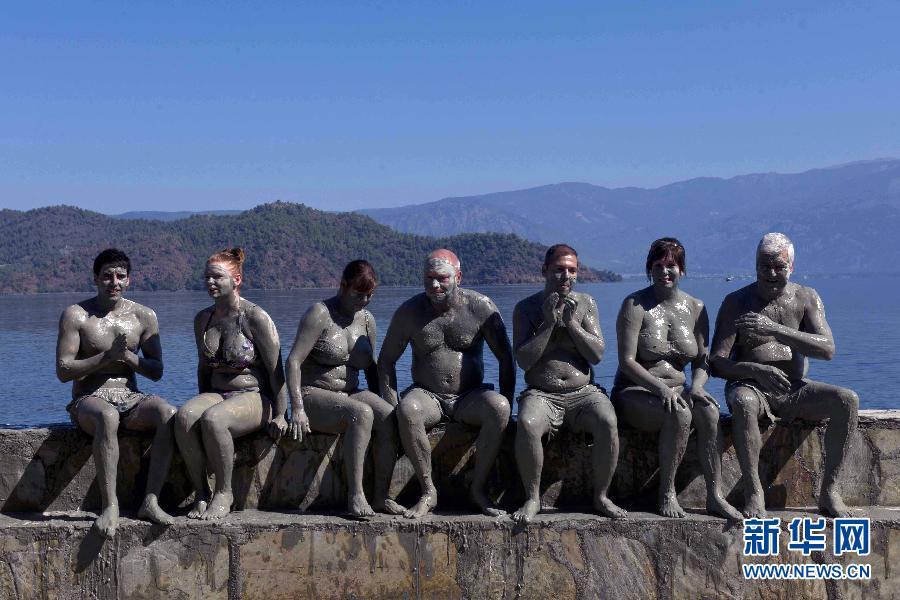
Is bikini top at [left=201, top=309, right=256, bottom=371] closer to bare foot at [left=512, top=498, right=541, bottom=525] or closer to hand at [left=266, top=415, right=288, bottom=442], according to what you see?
hand at [left=266, top=415, right=288, bottom=442]

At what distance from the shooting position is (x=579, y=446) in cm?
727

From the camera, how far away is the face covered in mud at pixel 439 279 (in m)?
7.18

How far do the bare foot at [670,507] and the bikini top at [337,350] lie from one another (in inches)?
92.3

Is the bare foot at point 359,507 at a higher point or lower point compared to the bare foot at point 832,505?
higher

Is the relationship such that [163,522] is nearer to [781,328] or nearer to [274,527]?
[274,527]

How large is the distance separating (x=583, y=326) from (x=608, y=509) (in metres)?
1.29

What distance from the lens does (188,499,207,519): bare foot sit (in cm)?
685

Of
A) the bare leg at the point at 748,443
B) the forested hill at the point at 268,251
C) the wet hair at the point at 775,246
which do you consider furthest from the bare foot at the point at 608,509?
the forested hill at the point at 268,251

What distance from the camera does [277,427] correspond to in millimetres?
7016

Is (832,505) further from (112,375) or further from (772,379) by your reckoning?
(112,375)

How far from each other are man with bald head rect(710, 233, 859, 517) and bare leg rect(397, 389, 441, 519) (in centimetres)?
214

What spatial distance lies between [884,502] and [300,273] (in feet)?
387

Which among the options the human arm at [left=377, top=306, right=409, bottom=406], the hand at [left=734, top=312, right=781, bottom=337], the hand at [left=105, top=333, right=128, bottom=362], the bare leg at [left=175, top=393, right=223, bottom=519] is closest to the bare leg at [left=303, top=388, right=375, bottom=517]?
the human arm at [left=377, top=306, right=409, bottom=406]

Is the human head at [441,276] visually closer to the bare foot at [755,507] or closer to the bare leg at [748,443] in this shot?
the bare leg at [748,443]
